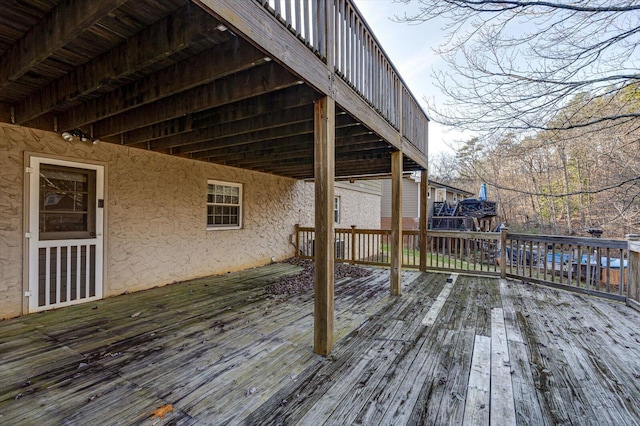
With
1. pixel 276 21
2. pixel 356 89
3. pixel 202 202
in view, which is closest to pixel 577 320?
pixel 356 89

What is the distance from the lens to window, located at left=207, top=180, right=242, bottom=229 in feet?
20.2

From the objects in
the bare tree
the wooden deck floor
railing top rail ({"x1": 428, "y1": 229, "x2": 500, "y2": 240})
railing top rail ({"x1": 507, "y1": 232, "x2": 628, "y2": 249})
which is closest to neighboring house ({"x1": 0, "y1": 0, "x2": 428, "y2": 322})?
the wooden deck floor

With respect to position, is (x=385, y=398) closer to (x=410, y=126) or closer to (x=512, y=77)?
(x=512, y=77)

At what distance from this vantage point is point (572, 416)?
73.4 inches

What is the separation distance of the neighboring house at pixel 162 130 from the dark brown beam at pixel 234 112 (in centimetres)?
2

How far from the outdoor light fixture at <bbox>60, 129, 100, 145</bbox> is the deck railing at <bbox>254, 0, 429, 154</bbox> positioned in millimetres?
3791

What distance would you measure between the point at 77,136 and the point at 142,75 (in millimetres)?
2242

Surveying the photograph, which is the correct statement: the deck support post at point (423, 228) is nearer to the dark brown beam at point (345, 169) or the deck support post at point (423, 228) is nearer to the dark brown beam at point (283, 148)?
the dark brown beam at point (345, 169)

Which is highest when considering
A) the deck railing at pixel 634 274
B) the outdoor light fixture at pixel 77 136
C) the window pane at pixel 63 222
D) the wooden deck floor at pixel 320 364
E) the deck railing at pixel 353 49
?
the deck railing at pixel 353 49

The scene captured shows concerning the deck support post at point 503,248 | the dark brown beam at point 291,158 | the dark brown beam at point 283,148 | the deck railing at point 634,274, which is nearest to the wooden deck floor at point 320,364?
the deck railing at point 634,274

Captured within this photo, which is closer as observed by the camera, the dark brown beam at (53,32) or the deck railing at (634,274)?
the dark brown beam at (53,32)

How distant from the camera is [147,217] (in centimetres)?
491

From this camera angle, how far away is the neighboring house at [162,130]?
1.99m

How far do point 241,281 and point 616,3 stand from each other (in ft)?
21.6
